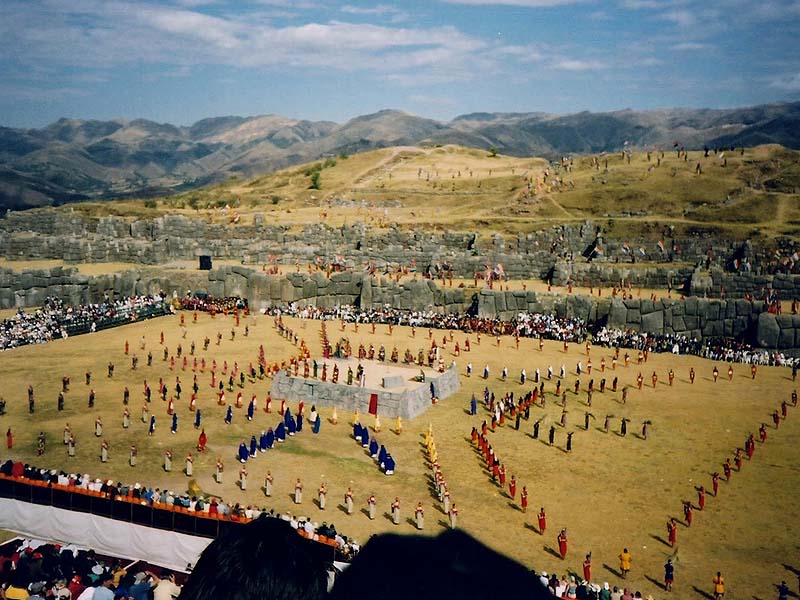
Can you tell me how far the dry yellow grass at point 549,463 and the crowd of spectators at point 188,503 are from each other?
1426mm

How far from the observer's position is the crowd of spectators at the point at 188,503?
1706cm

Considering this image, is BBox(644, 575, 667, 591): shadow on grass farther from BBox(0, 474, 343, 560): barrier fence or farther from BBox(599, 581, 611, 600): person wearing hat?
BBox(0, 474, 343, 560): barrier fence

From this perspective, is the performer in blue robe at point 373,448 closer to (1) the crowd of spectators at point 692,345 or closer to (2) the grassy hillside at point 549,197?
(1) the crowd of spectators at point 692,345

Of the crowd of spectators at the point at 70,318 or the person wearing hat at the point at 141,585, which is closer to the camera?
the person wearing hat at the point at 141,585

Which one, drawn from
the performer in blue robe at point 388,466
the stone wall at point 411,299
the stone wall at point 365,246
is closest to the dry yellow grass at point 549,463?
the performer in blue robe at point 388,466

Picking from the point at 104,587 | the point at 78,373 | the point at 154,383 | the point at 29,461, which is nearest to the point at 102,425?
the point at 29,461

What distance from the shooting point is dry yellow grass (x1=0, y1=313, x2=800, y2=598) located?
1883 cm

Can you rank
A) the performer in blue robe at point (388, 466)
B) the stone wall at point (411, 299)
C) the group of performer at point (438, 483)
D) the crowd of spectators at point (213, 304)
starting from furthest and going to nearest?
the crowd of spectators at point (213, 304) → the stone wall at point (411, 299) → the performer in blue robe at point (388, 466) → the group of performer at point (438, 483)

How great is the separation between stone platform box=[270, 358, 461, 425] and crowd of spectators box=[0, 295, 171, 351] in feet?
56.3

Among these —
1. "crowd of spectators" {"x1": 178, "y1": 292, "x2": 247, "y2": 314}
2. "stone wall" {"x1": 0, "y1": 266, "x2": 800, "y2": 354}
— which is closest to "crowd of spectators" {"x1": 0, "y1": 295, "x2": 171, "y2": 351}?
"crowd of spectators" {"x1": 178, "y1": 292, "x2": 247, "y2": 314}

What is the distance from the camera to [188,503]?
18.2 metres

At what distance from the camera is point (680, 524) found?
66.2 ft

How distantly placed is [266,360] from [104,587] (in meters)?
24.6

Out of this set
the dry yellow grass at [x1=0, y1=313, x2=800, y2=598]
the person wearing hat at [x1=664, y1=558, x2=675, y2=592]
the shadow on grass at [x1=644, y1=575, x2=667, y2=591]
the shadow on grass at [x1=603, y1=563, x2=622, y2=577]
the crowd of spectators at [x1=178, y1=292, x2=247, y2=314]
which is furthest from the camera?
the crowd of spectators at [x1=178, y1=292, x2=247, y2=314]
